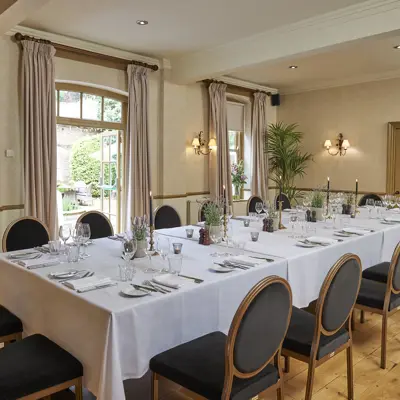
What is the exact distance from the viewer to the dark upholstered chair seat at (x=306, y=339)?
2.31 meters

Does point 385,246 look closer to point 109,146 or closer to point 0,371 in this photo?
point 0,371

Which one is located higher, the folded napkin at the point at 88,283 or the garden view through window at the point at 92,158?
the garden view through window at the point at 92,158

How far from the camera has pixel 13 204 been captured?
17.2 feet

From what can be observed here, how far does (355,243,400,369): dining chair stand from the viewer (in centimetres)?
297

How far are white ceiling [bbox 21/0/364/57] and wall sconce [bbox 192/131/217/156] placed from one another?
1.86m

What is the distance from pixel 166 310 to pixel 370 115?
22.7 feet

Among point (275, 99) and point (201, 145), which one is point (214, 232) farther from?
point (275, 99)

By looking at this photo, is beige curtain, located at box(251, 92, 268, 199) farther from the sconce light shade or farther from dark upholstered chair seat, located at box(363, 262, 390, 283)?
dark upholstered chair seat, located at box(363, 262, 390, 283)

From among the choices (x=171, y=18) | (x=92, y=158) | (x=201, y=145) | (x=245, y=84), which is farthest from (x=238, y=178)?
(x=171, y=18)

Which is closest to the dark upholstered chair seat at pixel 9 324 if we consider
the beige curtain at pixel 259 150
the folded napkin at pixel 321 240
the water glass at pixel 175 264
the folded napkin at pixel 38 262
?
the folded napkin at pixel 38 262

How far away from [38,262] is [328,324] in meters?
1.73

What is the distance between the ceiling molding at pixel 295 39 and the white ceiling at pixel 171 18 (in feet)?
0.43

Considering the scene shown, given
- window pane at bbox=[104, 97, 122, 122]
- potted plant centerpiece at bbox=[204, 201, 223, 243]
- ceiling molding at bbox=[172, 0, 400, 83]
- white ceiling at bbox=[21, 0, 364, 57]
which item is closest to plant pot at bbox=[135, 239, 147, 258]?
potted plant centerpiece at bbox=[204, 201, 223, 243]

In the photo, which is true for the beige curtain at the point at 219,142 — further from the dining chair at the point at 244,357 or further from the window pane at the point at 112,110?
the dining chair at the point at 244,357
